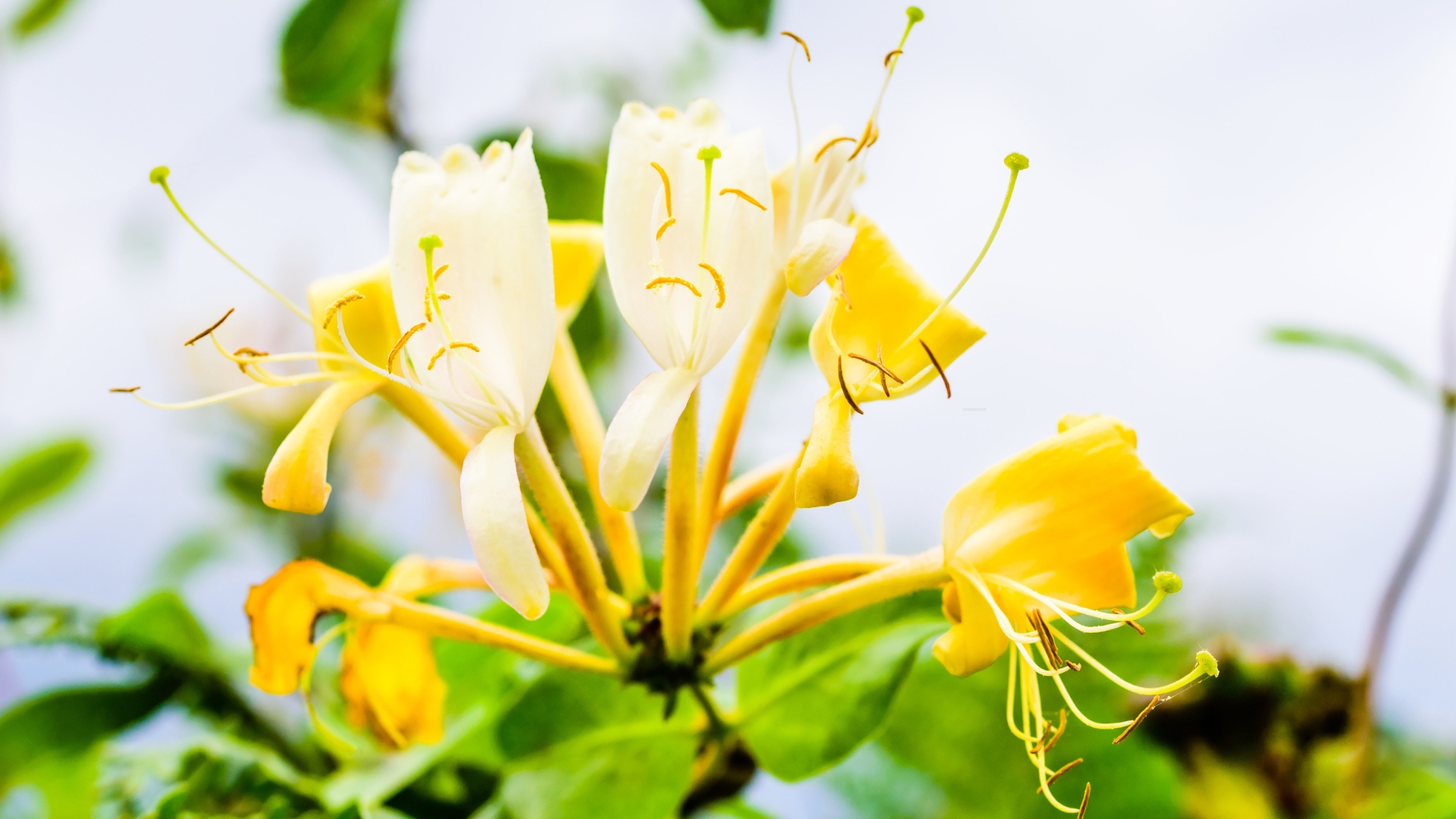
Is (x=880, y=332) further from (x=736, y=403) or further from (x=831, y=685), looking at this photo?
(x=831, y=685)

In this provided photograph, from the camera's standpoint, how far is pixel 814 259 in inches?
16.3

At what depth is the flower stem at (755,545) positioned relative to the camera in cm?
51


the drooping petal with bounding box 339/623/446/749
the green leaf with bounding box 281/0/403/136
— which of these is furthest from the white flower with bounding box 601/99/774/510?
the green leaf with bounding box 281/0/403/136

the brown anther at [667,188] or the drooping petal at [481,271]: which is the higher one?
the brown anther at [667,188]

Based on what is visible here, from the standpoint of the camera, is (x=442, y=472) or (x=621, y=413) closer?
(x=621, y=413)

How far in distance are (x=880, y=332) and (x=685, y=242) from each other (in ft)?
0.33

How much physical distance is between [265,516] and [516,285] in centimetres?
112

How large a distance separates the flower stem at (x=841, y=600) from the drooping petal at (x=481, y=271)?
161 mm

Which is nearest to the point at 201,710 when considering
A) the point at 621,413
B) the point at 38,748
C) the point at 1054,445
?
the point at 38,748

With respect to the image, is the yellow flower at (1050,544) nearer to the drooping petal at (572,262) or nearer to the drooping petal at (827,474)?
the drooping petal at (827,474)

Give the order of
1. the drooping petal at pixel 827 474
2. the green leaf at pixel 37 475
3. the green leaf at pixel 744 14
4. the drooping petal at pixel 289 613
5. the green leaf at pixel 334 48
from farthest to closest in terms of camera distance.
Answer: the green leaf at pixel 37 475 < the green leaf at pixel 334 48 < the green leaf at pixel 744 14 < the drooping petal at pixel 289 613 < the drooping petal at pixel 827 474

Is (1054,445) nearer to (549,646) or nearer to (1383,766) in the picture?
(549,646)

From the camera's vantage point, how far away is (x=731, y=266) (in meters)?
0.46

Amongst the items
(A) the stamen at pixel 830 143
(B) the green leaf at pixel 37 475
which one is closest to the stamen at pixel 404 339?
(A) the stamen at pixel 830 143
